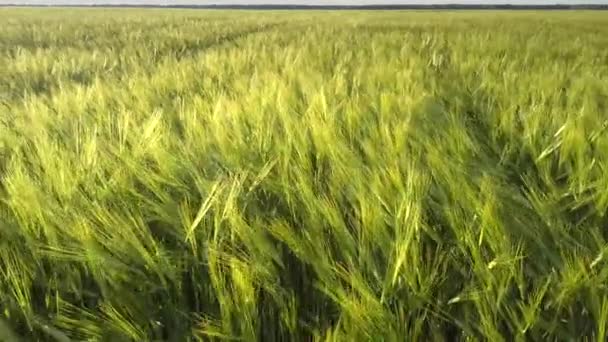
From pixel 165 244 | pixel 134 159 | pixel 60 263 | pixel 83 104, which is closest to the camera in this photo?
pixel 60 263

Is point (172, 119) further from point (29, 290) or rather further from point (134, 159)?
point (29, 290)

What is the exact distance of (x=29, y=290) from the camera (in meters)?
0.74

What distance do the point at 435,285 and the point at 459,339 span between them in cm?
8

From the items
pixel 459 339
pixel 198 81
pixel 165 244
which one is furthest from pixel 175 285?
pixel 198 81

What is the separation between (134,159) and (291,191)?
365 millimetres

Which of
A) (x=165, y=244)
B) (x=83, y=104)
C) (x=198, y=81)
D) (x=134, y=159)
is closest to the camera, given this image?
(x=165, y=244)

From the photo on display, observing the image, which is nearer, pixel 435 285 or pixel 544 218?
pixel 435 285

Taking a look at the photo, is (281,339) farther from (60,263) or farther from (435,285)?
(60,263)

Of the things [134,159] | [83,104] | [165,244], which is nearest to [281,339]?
A: [165,244]

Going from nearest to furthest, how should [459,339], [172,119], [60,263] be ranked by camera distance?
1. [459,339]
2. [60,263]
3. [172,119]

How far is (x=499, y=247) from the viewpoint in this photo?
72cm

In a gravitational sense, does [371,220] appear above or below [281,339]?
above

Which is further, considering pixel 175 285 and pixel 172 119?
pixel 172 119

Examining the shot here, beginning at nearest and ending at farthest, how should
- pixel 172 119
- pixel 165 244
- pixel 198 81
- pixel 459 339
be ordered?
pixel 459 339
pixel 165 244
pixel 172 119
pixel 198 81
